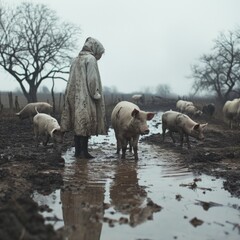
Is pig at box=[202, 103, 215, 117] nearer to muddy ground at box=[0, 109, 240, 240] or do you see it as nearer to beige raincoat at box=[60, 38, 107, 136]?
muddy ground at box=[0, 109, 240, 240]

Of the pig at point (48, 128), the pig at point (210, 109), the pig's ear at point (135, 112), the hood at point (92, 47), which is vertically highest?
the hood at point (92, 47)

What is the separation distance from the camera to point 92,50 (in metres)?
9.80

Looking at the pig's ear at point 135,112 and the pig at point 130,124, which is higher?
the pig's ear at point 135,112

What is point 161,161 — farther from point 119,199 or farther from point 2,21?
point 2,21

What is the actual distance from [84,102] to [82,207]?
4762mm

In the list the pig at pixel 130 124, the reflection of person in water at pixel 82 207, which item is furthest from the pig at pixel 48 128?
the reflection of person in water at pixel 82 207

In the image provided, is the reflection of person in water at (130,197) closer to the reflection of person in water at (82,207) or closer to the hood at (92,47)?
the reflection of person in water at (82,207)

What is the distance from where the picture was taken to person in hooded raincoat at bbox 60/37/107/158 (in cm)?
945

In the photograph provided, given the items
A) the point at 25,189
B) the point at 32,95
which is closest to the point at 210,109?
the point at 32,95

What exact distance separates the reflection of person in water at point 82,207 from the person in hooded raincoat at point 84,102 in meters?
2.44

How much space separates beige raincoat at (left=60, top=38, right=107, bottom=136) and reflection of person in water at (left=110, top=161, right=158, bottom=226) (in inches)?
88.5

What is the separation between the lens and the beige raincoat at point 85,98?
9.45m

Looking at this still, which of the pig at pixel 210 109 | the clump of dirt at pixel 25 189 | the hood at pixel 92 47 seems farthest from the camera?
the pig at pixel 210 109

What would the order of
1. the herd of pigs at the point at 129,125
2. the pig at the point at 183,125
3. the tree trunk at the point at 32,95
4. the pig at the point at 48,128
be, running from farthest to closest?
the tree trunk at the point at 32,95 < the pig at the point at 183,125 < the pig at the point at 48,128 < the herd of pigs at the point at 129,125
